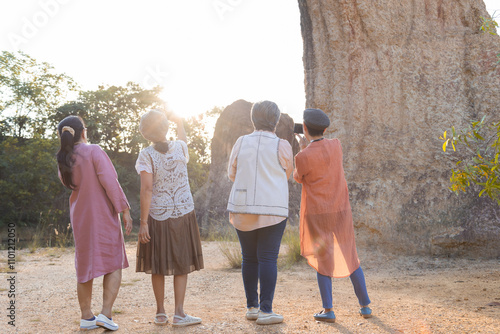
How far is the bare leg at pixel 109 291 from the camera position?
3355 millimetres

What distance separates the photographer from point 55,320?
150 inches

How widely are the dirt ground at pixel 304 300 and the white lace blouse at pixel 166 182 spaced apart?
852mm

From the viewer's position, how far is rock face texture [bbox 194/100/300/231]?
1501 centimetres

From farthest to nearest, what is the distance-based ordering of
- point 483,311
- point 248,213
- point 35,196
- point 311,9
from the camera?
point 35,196, point 311,9, point 483,311, point 248,213

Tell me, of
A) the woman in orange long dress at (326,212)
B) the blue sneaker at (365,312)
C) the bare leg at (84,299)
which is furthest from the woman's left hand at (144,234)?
the blue sneaker at (365,312)

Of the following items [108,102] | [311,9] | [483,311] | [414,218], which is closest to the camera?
[483,311]

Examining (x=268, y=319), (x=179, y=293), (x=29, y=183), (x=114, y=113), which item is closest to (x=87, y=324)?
(x=179, y=293)

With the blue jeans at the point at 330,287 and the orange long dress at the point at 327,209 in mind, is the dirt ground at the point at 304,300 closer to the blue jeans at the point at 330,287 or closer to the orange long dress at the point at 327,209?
the blue jeans at the point at 330,287

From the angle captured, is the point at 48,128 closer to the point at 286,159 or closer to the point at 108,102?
the point at 108,102

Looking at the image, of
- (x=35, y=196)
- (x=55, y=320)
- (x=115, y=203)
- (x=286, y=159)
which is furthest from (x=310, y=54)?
(x=35, y=196)

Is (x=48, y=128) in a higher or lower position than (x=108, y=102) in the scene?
lower

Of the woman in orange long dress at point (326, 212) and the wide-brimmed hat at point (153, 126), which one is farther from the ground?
the wide-brimmed hat at point (153, 126)

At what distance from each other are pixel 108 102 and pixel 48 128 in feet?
10.9

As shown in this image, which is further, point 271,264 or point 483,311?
point 483,311
